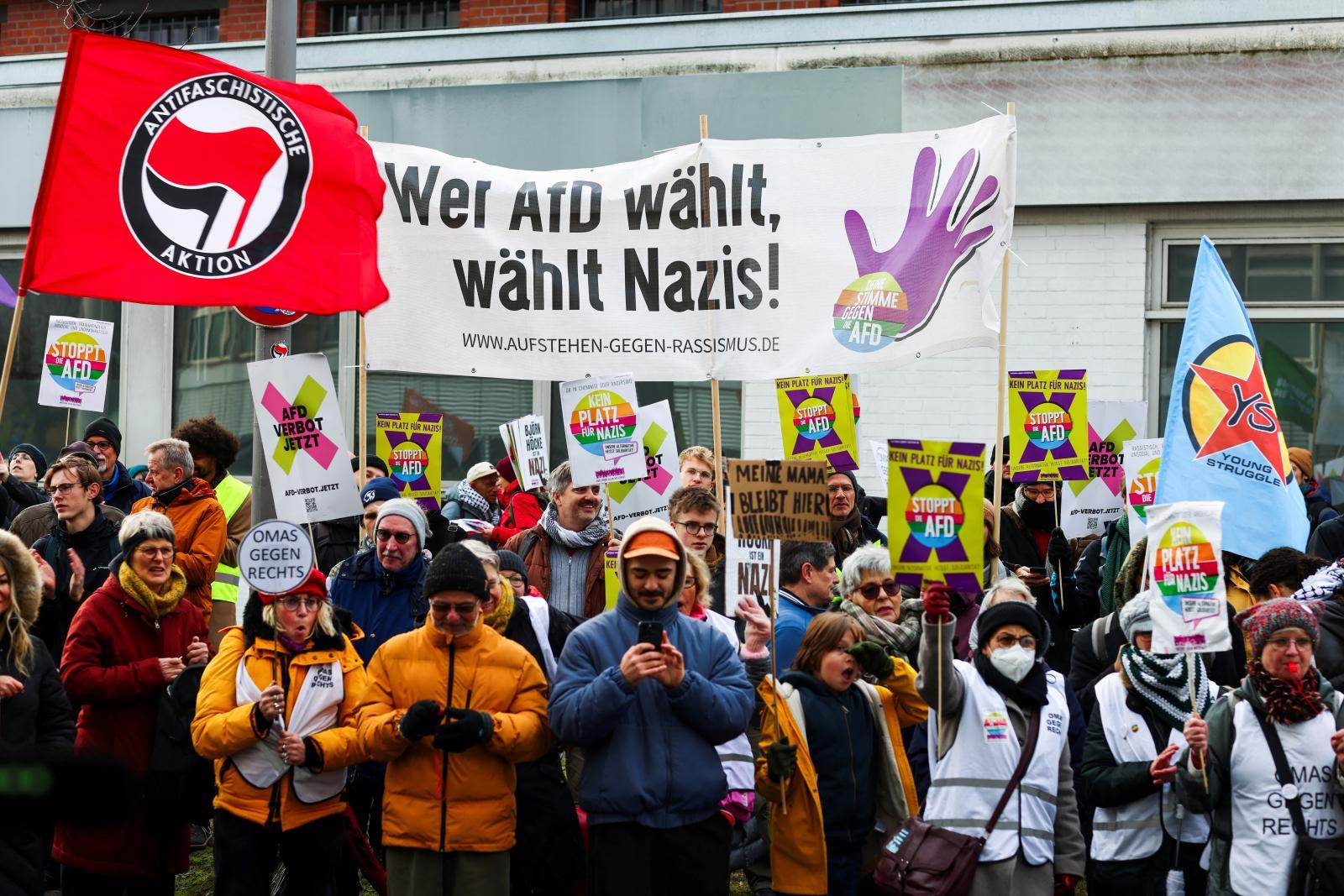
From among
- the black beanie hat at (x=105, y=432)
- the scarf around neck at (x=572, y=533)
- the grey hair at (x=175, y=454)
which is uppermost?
the black beanie hat at (x=105, y=432)

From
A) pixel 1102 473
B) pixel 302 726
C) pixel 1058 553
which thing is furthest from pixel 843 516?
pixel 302 726

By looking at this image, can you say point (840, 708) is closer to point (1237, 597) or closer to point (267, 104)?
point (1237, 597)

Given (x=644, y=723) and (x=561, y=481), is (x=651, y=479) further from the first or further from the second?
(x=644, y=723)

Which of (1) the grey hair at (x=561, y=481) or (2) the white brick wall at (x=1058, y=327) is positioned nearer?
(1) the grey hair at (x=561, y=481)

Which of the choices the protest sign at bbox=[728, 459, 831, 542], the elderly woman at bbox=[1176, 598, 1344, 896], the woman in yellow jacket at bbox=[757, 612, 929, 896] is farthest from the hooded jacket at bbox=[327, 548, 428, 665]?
the elderly woman at bbox=[1176, 598, 1344, 896]

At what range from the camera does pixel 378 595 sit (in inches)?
264

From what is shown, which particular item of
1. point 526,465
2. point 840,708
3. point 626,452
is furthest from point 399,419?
point 840,708

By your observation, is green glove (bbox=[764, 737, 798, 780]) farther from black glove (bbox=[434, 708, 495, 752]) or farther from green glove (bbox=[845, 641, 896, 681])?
black glove (bbox=[434, 708, 495, 752])

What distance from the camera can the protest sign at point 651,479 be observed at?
8000mm

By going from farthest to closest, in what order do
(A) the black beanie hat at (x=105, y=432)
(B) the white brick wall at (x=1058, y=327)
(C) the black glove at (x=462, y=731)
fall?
(B) the white brick wall at (x=1058, y=327) < (A) the black beanie hat at (x=105, y=432) < (C) the black glove at (x=462, y=731)

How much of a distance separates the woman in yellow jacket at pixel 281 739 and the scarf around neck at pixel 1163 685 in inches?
114

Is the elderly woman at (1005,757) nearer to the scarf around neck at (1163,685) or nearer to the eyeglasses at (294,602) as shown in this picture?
the scarf around neck at (1163,685)

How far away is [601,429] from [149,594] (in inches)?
95.9

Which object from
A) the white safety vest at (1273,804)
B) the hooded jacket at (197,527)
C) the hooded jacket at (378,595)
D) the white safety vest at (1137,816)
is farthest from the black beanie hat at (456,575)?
the white safety vest at (1273,804)
